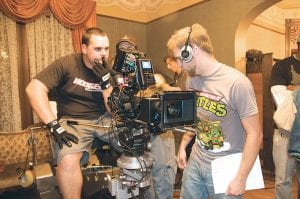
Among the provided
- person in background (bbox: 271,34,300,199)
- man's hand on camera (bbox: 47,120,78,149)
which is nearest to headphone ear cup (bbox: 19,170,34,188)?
man's hand on camera (bbox: 47,120,78,149)

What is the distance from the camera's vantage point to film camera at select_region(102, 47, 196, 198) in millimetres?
1385

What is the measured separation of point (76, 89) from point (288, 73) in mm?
1723

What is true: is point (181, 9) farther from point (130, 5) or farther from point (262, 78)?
point (262, 78)

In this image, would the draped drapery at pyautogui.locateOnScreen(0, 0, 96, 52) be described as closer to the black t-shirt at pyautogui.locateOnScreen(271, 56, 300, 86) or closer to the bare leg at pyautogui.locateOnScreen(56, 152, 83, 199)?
the bare leg at pyautogui.locateOnScreen(56, 152, 83, 199)

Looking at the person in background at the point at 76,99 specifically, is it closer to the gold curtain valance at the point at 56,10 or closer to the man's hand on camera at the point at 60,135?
the man's hand on camera at the point at 60,135

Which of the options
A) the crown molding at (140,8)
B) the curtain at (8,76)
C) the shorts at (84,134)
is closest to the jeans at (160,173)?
the shorts at (84,134)

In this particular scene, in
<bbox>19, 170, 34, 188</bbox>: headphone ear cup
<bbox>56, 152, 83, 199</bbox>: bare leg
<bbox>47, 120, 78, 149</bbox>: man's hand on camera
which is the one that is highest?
<bbox>47, 120, 78, 149</bbox>: man's hand on camera

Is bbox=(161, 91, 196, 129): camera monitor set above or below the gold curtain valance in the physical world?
below

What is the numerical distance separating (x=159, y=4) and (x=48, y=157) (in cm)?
283

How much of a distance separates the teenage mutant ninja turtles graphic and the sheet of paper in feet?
0.24

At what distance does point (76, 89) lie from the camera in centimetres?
225

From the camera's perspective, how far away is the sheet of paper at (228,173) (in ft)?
4.52

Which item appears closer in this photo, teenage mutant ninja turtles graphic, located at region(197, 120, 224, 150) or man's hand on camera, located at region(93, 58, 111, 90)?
teenage mutant ninja turtles graphic, located at region(197, 120, 224, 150)

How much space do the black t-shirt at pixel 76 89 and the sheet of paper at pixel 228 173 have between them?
119 cm
